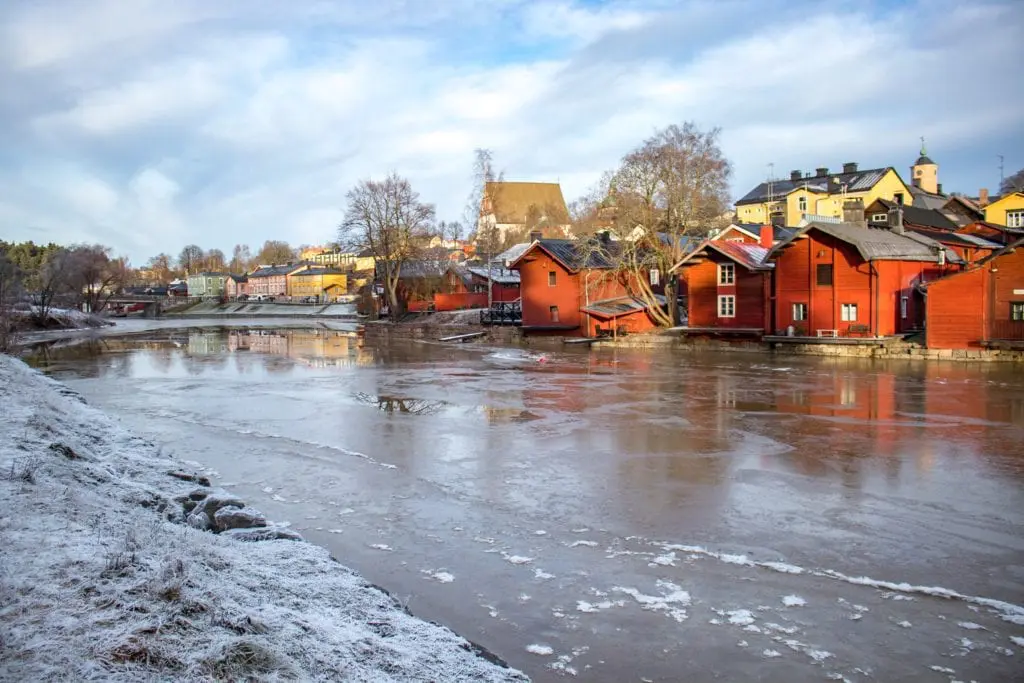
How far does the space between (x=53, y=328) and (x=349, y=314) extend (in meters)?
33.1

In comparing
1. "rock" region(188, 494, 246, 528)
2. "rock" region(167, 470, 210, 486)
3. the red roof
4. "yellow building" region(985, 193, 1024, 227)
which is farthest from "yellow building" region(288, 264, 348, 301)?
"rock" region(188, 494, 246, 528)

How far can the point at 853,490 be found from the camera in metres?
11.0

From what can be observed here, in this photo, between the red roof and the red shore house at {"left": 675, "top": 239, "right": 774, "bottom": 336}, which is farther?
the red roof

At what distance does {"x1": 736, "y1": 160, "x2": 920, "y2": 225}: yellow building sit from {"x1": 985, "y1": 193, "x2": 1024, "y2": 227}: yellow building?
7684mm

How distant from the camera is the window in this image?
3862 centimetres

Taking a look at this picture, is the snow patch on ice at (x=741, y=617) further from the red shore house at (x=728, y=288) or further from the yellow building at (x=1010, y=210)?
the yellow building at (x=1010, y=210)

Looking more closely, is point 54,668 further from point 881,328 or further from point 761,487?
point 881,328

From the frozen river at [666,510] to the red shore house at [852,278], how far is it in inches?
412

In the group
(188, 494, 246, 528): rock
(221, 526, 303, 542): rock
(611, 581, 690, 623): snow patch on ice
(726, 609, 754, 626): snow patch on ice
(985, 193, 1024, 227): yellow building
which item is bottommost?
(726, 609, 754, 626): snow patch on ice

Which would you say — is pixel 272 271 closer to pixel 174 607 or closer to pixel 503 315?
pixel 503 315

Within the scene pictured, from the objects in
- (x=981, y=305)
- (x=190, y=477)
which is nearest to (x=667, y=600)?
(x=190, y=477)

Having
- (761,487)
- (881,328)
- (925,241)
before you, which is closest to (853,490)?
(761,487)

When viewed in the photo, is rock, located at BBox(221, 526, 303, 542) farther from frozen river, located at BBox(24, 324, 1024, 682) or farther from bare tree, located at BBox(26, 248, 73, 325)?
bare tree, located at BBox(26, 248, 73, 325)

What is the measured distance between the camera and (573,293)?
148 ft
